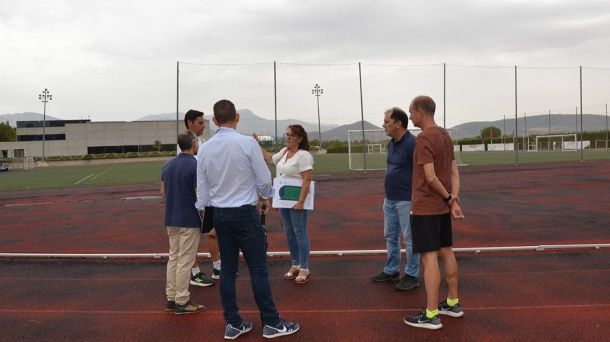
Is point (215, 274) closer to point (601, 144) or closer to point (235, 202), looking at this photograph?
point (235, 202)

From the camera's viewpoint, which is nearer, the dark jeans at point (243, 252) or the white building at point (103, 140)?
the dark jeans at point (243, 252)

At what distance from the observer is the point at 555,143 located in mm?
56031

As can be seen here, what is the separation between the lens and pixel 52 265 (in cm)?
697

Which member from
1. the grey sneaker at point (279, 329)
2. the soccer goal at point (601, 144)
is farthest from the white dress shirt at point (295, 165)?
the soccer goal at point (601, 144)

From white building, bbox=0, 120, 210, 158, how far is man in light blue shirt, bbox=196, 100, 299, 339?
68557 millimetres

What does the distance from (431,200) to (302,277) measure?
2006 mm

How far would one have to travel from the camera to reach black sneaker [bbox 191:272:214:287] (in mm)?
5848

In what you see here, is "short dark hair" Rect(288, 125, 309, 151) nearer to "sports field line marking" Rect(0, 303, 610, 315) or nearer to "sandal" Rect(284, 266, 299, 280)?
"sandal" Rect(284, 266, 299, 280)

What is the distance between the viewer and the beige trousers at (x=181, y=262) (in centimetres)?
486

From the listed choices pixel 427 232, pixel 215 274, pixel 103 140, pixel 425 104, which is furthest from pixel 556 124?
pixel 103 140

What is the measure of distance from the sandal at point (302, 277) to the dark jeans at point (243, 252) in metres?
1.49

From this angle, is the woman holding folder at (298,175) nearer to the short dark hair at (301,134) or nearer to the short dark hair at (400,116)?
the short dark hair at (301,134)

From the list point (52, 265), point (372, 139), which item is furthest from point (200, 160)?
point (372, 139)

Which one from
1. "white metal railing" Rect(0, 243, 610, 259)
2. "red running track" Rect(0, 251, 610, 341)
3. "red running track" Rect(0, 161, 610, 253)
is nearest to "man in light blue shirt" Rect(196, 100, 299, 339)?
"red running track" Rect(0, 251, 610, 341)
